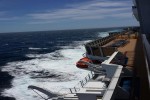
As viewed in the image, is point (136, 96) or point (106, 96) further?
point (136, 96)

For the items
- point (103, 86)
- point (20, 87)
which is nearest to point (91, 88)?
point (103, 86)

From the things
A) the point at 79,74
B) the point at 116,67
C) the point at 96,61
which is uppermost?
the point at 116,67

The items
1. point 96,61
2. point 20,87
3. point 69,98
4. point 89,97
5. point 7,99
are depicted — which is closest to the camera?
point 89,97

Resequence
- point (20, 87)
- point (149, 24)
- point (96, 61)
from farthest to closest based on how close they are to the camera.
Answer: point (20, 87) < point (96, 61) < point (149, 24)

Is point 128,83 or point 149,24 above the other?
point 149,24

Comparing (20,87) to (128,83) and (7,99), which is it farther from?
(128,83)

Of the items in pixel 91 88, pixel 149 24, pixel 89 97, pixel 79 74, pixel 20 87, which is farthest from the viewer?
pixel 79 74

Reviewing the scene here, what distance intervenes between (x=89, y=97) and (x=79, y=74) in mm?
30299

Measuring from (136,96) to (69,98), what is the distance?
3702 millimetres

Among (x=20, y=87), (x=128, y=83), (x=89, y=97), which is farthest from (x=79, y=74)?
(x=89, y=97)

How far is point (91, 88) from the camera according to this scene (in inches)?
505

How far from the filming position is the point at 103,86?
13.3m

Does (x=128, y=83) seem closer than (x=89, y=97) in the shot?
No

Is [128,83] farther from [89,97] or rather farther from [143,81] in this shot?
[89,97]
